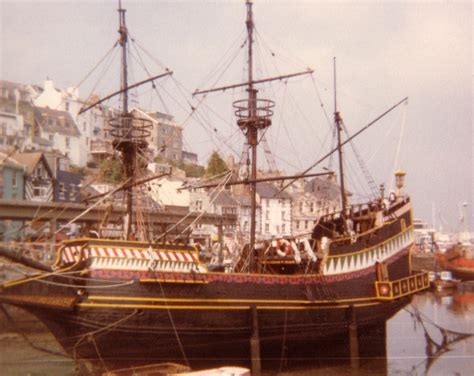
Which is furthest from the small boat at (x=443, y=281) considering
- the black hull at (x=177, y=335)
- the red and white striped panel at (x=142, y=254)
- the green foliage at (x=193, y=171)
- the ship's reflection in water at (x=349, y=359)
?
the green foliage at (x=193, y=171)

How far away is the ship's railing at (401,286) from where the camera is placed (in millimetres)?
21359

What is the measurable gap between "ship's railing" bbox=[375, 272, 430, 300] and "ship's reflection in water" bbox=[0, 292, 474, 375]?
1689mm

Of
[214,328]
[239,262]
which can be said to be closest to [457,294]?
[239,262]

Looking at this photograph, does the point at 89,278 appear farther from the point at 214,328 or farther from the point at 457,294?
the point at 457,294

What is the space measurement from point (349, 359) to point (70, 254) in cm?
1054

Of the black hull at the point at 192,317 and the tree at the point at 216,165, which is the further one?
the tree at the point at 216,165

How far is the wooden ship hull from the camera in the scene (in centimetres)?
1550

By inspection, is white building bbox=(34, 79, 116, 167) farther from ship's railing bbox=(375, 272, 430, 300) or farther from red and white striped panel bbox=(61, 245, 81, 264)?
red and white striped panel bbox=(61, 245, 81, 264)

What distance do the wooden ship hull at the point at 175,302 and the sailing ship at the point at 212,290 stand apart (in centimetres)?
3

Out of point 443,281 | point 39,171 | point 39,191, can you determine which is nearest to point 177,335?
point 39,191

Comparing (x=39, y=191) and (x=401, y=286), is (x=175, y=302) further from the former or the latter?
(x=39, y=191)

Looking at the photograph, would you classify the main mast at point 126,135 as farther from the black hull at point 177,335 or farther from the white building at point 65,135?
the white building at point 65,135

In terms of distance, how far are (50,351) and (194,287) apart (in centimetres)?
671

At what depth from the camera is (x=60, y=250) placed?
664 inches
